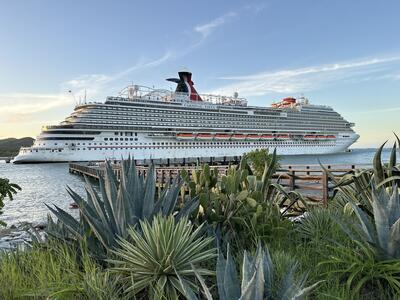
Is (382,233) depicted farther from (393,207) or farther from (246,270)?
(246,270)

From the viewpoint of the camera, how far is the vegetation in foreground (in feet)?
6.44

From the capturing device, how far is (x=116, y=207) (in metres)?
2.67

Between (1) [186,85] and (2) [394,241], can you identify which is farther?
(1) [186,85]

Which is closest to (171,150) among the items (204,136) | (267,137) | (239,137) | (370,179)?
(204,136)

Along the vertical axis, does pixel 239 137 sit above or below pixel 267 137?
below

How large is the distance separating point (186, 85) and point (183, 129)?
13.2m

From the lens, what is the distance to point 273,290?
190 centimetres

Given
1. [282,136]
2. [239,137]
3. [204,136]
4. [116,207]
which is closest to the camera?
[116,207]

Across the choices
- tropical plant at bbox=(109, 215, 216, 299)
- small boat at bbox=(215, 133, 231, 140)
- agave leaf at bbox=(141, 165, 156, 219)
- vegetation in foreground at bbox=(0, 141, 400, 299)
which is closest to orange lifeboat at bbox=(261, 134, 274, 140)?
small boat at bbox=(215, 133, 231, 140)

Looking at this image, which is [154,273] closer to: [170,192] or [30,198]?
[170,192]

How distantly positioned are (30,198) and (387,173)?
18224 millimetres

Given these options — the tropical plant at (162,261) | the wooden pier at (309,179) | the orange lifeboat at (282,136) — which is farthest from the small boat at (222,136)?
the tropical plant at (162,261)

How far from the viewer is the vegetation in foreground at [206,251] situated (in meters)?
1.96

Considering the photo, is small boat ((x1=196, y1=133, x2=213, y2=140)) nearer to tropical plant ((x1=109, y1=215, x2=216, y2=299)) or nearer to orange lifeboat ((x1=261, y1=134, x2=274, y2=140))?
orange lifeboat ((x1=261, y1=134, x2=274, y2=140))
